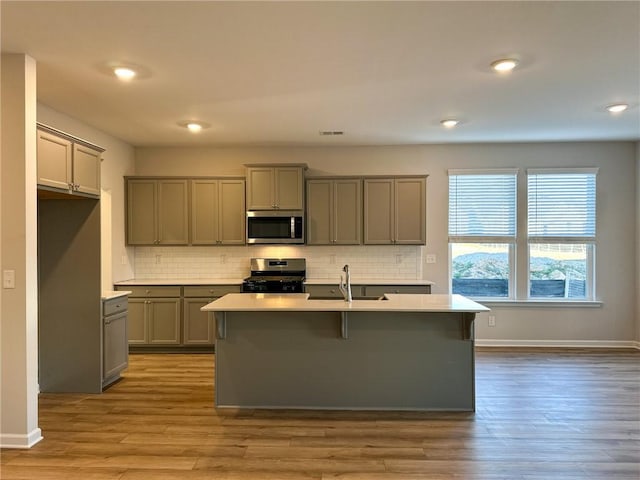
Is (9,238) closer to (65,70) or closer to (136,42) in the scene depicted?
(65,70)

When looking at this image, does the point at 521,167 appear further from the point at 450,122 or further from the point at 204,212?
the point at 204,212

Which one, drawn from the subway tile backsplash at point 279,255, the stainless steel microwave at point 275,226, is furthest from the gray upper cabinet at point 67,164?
the subway tile backsplash at point 279,255

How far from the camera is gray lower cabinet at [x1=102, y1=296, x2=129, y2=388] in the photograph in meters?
4.12

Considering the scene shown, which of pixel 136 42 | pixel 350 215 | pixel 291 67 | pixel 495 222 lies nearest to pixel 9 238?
pixel 136 42

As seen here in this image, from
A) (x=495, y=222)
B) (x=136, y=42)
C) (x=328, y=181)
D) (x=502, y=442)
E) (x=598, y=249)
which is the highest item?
(x=136, y=42)

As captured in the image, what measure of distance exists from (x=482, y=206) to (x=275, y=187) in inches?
113

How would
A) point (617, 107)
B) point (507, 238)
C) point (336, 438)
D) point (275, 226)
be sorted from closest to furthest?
1. point (336, 438)
2. point (617, 107)
3. point (275, 226)
4. point (507, 238)

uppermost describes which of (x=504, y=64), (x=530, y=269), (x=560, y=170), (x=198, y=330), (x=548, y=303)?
(x=504, y=64)

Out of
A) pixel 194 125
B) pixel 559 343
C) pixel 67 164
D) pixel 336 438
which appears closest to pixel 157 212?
pixel 194 125

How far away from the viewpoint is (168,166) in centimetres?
613

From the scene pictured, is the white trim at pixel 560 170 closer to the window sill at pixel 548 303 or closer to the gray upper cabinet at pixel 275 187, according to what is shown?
→ the window sill at pixel 548 303

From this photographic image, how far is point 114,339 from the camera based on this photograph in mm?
4285

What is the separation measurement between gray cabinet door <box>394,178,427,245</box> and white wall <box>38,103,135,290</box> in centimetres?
366

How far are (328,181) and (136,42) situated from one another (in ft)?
10.7
